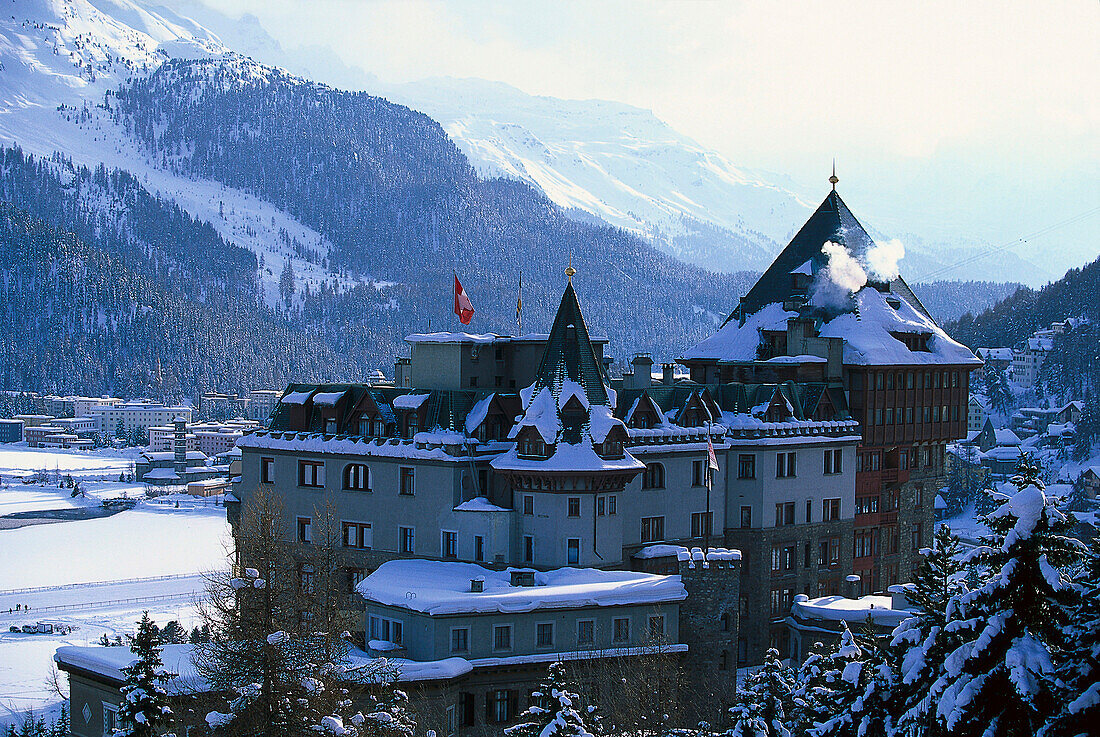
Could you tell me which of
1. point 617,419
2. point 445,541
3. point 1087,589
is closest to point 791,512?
point 617,419

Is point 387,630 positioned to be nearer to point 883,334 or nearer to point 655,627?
point 655,627

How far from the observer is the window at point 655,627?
58656 millimetres

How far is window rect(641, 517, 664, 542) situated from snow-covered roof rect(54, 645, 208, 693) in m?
25.3

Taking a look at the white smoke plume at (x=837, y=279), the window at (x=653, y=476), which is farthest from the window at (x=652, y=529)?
the white smoke plume at (x=837, y=279)

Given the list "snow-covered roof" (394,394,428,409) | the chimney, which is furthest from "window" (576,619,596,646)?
the chimney

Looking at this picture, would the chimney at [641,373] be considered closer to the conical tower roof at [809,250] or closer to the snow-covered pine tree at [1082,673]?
the conical tower roof at [809,250]

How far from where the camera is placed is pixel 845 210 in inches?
3743

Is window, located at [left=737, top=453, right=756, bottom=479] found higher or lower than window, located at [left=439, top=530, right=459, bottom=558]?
higher

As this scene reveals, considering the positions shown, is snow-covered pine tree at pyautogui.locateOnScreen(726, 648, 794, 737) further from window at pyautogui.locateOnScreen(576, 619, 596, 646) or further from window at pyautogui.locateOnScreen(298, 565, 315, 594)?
window at pyautogui.locateOnScreen(298, 565, 315, 594)

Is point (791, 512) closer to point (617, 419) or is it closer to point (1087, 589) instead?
point (617, 419)

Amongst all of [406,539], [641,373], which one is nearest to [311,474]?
[406,539]

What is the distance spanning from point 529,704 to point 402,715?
1413 centimetres

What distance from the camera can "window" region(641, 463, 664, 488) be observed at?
73.4 meters

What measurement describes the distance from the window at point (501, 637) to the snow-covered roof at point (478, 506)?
11.5 meters
